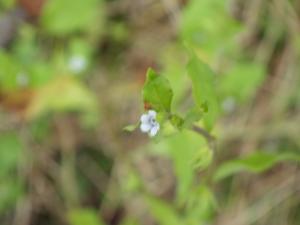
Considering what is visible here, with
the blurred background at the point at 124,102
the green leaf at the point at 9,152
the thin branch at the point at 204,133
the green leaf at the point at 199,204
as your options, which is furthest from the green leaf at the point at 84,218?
the thin branch at the point at 204,133

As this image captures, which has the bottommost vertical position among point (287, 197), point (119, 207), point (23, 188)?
point (287, 197)

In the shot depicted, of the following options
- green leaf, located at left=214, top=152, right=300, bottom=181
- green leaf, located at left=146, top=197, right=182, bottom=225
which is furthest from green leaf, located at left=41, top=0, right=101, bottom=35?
green leaf, located at left=214, top=152, right=300, bottom=181

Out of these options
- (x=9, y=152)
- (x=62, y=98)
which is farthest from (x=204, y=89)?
(x=9, y=152)

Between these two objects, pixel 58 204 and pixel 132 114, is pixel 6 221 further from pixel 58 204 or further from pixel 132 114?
pixel 132 114

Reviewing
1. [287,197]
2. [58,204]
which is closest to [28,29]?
[58,204]

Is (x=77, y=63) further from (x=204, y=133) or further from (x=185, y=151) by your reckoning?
(x=204, y=133)

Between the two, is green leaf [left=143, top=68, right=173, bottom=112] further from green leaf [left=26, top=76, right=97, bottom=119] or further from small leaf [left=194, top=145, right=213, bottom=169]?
green leaf [left=26, top=76, right=97, bottom=119]

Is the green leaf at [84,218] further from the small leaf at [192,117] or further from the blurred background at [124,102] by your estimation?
the small leaf at [192,117]
